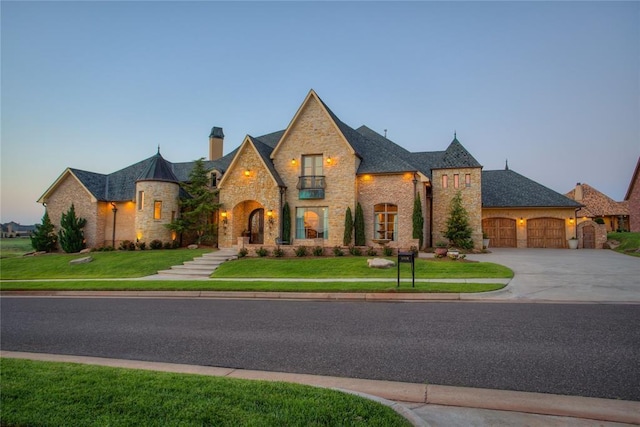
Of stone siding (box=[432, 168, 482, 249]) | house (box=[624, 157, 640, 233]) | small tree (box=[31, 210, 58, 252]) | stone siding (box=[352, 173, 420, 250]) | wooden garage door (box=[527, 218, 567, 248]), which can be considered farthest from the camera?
house (box=[624, 157, 640, 233])

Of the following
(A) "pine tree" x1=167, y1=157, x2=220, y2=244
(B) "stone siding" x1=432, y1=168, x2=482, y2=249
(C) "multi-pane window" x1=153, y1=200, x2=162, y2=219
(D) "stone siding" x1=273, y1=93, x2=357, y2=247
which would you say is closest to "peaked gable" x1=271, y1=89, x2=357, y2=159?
(D) "stone siding" x1=273, y1=93, x2=357, y2=247

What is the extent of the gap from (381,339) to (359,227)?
17596mm

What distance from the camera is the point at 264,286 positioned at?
42.9 feet

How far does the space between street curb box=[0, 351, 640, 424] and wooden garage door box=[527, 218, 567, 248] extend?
30.3 m

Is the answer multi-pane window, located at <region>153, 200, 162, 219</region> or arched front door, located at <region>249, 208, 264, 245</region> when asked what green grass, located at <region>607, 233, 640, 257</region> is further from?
multi-pane window, located at <region>153, 200, 162, 219</region>

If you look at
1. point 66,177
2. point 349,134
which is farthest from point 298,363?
point 66,177

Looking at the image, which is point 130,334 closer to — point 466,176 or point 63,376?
point 63,376

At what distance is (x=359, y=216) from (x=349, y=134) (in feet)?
21.4

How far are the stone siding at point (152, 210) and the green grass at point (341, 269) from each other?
34.4ft

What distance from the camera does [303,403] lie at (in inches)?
149

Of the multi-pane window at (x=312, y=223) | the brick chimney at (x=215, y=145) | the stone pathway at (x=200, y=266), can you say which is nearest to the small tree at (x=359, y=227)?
the multi-pane window at (x=312, y=223)

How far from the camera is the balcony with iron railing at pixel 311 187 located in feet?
81.5

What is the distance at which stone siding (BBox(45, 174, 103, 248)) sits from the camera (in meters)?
29.8

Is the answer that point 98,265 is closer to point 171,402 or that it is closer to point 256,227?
point 256,227
